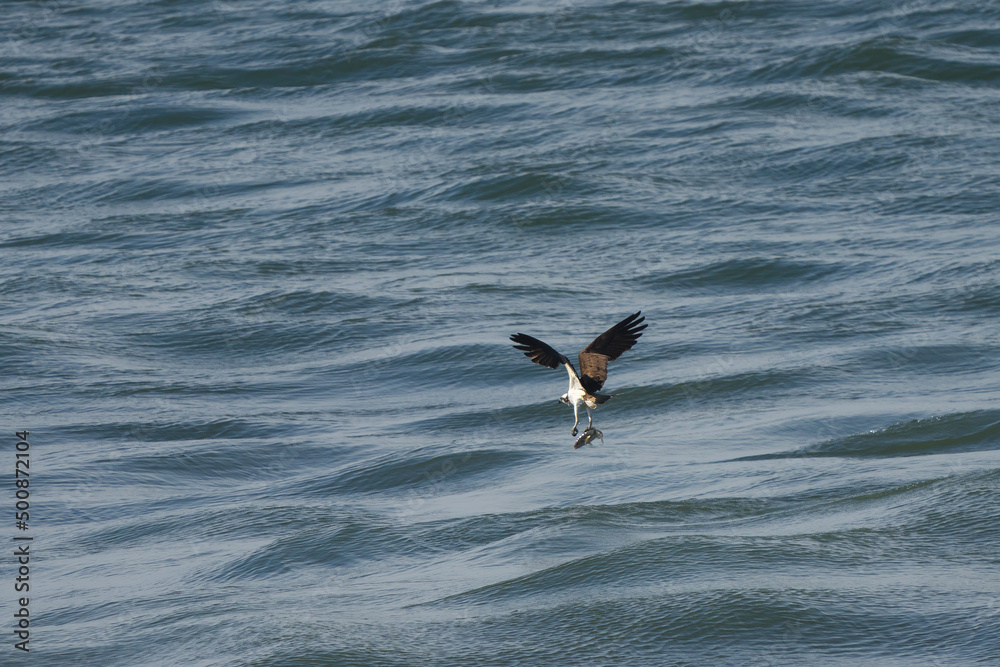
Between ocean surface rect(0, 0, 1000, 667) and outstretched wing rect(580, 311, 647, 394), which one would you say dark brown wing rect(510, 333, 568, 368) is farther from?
ocean surface rect(0, 0, 1000, 667)

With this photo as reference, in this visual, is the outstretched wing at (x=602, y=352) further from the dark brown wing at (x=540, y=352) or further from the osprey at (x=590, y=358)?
the dark brown wing at (x=540, y=352)

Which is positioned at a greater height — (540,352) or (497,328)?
(540,352)

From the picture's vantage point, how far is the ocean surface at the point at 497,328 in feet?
31.8

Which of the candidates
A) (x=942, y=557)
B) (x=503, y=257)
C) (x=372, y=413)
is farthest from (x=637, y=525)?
(x=503, y=257)

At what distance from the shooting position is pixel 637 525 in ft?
37.1

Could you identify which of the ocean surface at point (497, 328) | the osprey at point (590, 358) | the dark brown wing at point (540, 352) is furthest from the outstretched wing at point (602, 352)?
the ocean surface at point (497, 328)

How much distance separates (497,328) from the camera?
20.2 meters

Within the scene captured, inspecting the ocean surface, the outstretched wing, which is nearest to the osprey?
the outstretched wing

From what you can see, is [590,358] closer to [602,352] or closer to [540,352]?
[602,352]

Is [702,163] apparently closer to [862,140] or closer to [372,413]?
[862,140]

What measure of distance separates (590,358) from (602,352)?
12cm

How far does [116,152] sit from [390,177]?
6.75 metres

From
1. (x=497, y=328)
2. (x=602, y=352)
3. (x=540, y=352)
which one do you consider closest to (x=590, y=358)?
(x=602, y=352)

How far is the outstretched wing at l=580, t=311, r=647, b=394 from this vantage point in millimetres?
7652
